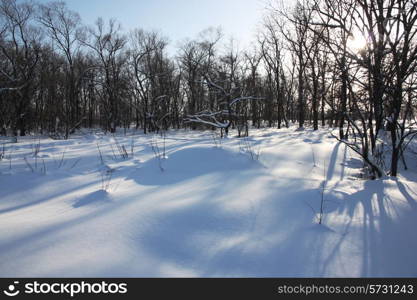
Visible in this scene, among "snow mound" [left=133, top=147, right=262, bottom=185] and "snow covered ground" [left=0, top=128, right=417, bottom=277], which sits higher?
"snow mound" [left=133, top=147, right=262, bottom=185]

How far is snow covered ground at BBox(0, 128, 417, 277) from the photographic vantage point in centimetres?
164

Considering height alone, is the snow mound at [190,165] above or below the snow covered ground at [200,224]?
above

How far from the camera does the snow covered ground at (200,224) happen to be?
5.38ft

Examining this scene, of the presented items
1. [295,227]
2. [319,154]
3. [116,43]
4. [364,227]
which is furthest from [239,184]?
[116,43]

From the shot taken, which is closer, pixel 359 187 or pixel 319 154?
pixel 359 187

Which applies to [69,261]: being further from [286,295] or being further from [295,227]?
[295,227]

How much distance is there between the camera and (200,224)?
2215 mm

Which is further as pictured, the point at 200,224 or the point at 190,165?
the point at 190,165

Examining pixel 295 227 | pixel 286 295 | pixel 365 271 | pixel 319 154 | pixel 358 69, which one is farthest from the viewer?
pixel 319 154

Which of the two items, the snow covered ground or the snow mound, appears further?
the snow mound

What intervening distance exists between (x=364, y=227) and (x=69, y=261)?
2653mm

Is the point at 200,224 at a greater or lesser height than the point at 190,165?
lesser

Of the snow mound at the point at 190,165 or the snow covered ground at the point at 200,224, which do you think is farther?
the snow mound at the point at 190,165

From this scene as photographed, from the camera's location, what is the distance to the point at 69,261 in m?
1.60
